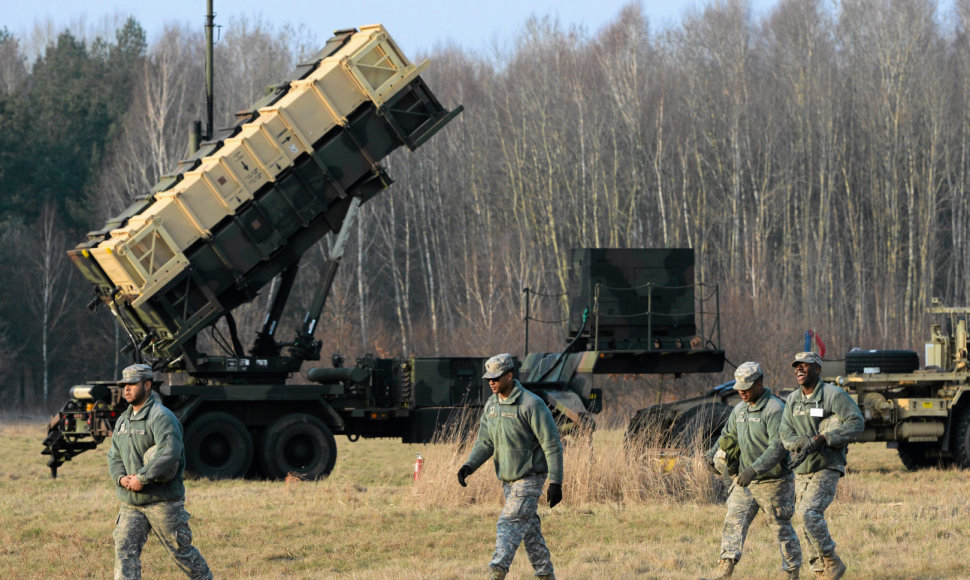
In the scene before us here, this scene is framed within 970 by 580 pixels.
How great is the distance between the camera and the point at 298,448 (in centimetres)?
1814

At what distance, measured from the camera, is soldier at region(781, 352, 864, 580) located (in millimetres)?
9453

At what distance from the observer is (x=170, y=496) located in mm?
8672

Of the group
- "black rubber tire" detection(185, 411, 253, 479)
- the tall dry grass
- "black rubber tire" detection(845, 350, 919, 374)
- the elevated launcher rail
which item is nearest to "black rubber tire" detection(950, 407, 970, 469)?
"black rubber tire" detection(845, 350, 919, 374)

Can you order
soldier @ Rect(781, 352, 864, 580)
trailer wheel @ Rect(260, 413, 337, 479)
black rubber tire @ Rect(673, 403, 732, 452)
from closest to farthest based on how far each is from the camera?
soldier @ Rect(781, 352, 864, 580) < black rubber tire @ Rect(673, 403, 732, 452) < trailer wheel @ Rect(260, 413, 337, 479)

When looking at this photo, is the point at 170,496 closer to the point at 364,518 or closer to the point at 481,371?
→ the point at 364,518

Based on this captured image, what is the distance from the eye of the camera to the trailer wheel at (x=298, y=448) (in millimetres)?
17812

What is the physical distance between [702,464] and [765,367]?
17.3 meters

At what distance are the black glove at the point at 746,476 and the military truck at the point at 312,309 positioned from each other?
764 centimetres

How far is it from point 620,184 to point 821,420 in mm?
36526

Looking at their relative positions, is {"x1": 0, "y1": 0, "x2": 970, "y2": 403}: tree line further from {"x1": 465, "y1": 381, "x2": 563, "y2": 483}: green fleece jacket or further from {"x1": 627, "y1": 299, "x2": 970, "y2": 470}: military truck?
{"x1": 465, "y1": 381, "x2": 563, "y2": 483}: green fleece jacket

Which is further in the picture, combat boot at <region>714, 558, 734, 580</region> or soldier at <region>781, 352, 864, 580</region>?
combat boot at <region>714, 558, 734, 580</region>

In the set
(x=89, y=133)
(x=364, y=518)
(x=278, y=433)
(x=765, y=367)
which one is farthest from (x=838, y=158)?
(x=364, y=518)

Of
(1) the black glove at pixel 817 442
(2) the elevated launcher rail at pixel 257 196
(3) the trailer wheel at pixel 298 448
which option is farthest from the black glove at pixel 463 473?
(2) the elevated launcher rail at pixel 257 196

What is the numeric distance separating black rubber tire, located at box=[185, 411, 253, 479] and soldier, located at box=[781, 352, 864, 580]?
31.6 feet
